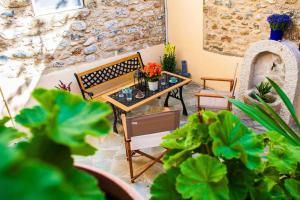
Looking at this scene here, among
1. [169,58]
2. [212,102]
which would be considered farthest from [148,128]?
[169,58]

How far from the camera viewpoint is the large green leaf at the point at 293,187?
42.4 inches

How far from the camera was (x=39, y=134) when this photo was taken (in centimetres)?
63

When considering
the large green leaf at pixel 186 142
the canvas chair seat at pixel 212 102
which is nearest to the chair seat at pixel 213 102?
the canvas chair seat at pixel 212 102

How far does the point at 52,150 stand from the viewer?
60 cm

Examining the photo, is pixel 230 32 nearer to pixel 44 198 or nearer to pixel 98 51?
pixel 98 51

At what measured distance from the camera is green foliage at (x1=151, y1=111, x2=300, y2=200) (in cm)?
91

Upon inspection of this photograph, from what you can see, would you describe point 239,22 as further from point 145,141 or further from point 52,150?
point 52,150

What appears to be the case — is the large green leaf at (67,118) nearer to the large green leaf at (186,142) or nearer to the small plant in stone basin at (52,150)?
the small plant in stone basin at (52,150)

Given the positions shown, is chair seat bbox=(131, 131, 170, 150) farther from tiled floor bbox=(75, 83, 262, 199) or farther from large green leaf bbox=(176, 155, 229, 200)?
large green leaf bbox=(176, 155, 229, 200)

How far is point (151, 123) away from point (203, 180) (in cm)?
252

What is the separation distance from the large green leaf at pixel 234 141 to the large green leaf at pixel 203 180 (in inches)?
1.8

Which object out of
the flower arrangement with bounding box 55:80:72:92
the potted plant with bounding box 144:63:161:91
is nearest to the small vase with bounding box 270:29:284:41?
the potted plant with bounding box 144:63:161:91

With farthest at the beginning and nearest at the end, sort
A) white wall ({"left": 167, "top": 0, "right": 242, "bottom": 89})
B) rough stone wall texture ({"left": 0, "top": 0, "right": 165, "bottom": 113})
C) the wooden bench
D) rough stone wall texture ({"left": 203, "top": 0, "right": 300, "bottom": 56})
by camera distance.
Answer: white wall ({"left": 167, "top": 0, "right": 242, "bottom": 89}) → the wooden bench → rough stone wall texture ({"left": 203, "top": 0, "right": 300, "bottom": 56}) → rough stone wall texture ({"left": 0, "top": 0, "right": 165, "bottom": 113})

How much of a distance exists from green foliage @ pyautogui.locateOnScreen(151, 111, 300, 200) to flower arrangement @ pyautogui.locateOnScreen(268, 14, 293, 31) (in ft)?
11.8
